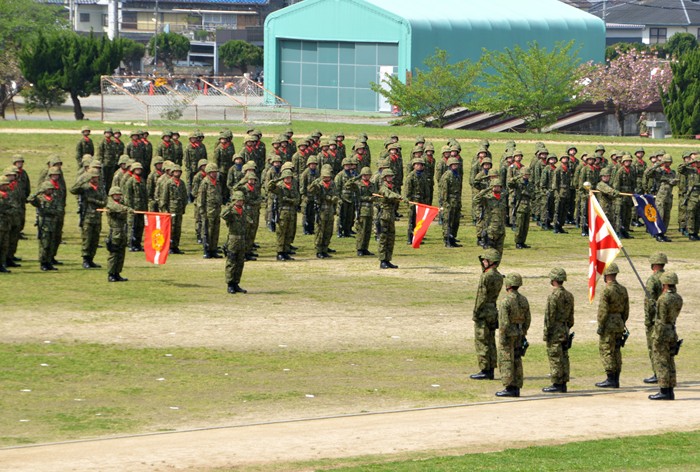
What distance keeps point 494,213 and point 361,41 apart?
4630 centimetres

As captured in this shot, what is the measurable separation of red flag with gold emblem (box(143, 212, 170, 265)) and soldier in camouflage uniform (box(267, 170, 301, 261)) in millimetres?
3597

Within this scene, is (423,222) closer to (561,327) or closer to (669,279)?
(561,327)

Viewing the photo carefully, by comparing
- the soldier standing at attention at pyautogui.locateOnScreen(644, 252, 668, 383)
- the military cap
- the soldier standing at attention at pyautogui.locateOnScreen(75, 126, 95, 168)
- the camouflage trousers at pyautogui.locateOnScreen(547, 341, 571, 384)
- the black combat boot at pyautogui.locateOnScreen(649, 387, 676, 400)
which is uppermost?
the soldier standing at attention at pyautogui.locateOnScreen(75, 126, 95, 168)

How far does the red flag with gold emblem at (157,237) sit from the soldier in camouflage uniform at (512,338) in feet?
30.8

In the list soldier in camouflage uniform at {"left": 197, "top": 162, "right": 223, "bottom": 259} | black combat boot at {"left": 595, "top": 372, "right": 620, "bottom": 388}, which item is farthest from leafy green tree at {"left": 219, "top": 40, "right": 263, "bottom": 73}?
black combat boot at {"left": 595, "top": 372, "right": 620, "bottom": 388}

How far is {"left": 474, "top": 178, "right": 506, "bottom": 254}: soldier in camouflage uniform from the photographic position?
27859 millimetres

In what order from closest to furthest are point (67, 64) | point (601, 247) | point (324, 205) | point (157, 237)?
point (601, 247)
point (157, 237)
point (324, 205)
point (67, 64)

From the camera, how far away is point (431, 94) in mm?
59625

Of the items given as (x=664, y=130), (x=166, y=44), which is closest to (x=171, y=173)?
(x=664, y=130)

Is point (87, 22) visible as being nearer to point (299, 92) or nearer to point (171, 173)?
point (299, 92)

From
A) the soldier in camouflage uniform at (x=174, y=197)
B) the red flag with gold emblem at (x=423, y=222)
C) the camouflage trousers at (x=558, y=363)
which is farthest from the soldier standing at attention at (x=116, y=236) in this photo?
the camouflage trousers at (x=558, y=363)

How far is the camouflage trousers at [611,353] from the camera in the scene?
18.3 meters

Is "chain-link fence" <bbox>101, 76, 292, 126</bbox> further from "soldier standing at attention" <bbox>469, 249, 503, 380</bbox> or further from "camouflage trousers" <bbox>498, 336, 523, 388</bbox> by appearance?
"camouflage trousers" <bbox>498, 336, 523, 388</bbox>

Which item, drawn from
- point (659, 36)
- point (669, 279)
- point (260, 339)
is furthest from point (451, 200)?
point (659, 36)
